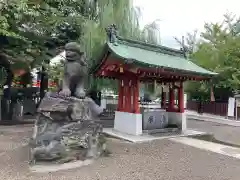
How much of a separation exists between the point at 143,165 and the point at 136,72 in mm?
4300

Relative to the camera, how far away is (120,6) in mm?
15641

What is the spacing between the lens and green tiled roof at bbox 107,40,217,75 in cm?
1030

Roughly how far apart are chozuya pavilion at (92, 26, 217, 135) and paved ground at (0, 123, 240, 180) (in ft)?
7.54

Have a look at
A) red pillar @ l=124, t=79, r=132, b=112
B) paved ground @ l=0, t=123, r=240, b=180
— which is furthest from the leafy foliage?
paved ground @ l=0, t=123, r=240, b=180

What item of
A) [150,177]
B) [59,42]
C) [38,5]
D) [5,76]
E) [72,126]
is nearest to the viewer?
[150,177]

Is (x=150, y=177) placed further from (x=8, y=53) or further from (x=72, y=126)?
(x=8, y=53)

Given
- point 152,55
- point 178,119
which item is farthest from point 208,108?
point 152,55

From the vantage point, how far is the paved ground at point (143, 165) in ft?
19.4

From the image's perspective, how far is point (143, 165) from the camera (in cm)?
683

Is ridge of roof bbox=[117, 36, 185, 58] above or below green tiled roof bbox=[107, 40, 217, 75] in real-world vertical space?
above

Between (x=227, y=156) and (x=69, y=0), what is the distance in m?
11.7

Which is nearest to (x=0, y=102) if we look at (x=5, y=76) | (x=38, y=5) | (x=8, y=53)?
(x=5, y=76)

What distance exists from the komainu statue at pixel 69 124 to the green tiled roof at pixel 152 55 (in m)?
2.52

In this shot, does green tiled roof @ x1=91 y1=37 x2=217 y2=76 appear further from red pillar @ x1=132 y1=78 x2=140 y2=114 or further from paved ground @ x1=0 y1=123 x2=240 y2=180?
paved ground @ x1=0 y1=123 x2=240 y2=180
